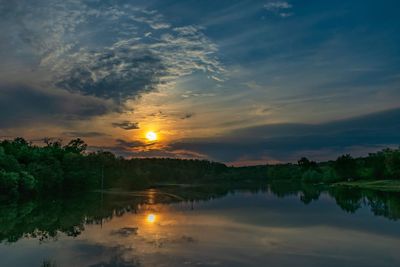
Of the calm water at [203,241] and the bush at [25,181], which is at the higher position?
the bush at [25,181]

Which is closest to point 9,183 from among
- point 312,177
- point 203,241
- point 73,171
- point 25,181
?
point 25,181

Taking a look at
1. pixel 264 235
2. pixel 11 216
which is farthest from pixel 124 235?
pixel 11 216

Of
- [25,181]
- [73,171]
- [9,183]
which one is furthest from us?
[73,171]

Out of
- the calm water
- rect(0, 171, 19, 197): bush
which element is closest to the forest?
rect(0, 171, 19, 197): bush

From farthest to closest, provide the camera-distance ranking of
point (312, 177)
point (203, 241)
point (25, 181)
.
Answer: point (312, 177)
point (25, 181)
point (203, 241)

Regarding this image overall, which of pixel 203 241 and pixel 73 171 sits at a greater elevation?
pixel 73 171

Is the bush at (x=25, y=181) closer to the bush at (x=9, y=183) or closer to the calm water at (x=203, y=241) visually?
the bush at (x=9, y=183)

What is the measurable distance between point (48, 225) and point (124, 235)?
1085cm

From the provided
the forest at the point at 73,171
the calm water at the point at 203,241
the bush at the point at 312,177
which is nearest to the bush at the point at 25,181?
the forest at the point at 73,171

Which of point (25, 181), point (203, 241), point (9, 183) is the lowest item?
point (203, 241)

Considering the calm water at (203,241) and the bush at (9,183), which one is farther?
the bush at (9,183)

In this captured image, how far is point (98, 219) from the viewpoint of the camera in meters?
37.5

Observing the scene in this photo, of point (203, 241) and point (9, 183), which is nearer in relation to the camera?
point (203, 241)

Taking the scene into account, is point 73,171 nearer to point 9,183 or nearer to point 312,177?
point 9,183
